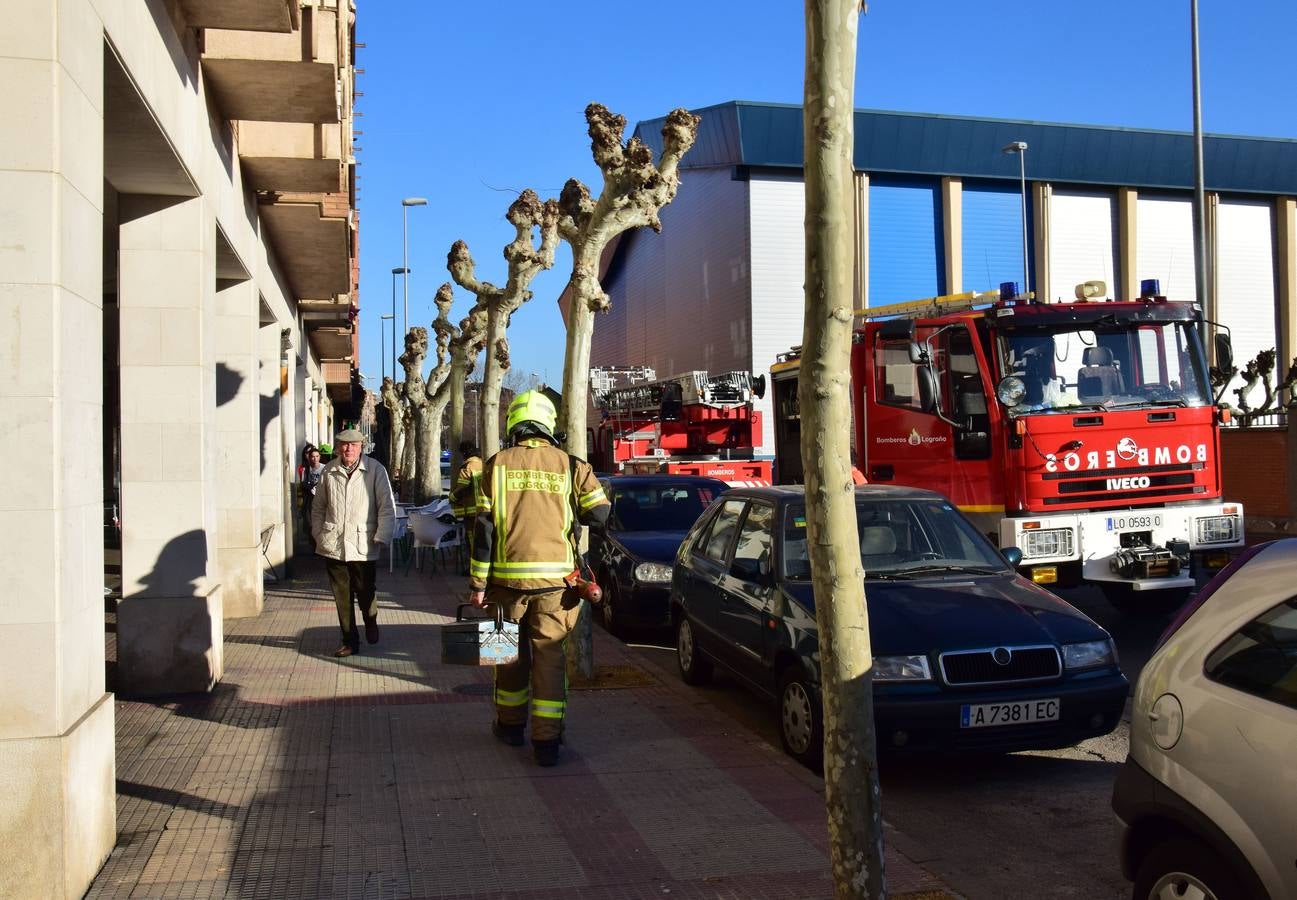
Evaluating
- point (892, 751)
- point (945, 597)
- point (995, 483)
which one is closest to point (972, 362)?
point (995, 483)

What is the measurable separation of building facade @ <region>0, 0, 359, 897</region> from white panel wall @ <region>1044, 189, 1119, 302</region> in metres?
30.8

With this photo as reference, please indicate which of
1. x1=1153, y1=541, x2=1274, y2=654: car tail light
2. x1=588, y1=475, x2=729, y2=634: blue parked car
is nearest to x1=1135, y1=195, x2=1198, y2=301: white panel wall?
x1=588, y1=475, x2=729, y2=634: blue parked car

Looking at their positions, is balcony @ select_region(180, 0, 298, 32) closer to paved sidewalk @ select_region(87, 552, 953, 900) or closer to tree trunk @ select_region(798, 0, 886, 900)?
paved sidewalk @ select_region(87, 552, 953, 900)

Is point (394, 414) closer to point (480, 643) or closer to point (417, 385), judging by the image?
point (417, 385)

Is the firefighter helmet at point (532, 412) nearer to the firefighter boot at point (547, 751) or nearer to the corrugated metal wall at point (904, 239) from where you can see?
the firefighter boot at point (547, 751)

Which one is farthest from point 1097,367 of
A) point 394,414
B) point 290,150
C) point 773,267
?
point 394,414

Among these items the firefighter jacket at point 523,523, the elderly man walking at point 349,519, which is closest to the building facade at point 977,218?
the elderly man walking at point 349,519

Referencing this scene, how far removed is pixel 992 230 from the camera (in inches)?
1660

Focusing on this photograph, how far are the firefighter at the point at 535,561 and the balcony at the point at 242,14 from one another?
3.74 m

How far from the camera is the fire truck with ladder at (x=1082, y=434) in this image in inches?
392

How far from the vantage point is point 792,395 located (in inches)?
576

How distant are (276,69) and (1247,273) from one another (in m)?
42.9

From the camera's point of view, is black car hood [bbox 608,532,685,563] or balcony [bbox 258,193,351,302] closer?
black car hood [bbox 608,532,685,563]

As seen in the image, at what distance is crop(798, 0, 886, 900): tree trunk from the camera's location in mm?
3598
